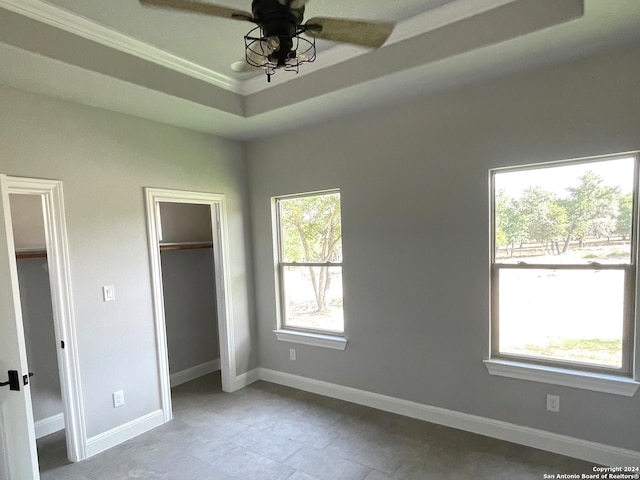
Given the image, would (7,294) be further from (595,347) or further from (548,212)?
(595,347)

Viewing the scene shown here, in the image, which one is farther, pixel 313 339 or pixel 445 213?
pixel 313 339

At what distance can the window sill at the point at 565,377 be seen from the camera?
222 cm

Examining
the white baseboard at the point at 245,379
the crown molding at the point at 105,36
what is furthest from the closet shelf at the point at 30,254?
the white baseboard at the point at 245,379

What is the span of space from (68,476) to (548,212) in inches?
152

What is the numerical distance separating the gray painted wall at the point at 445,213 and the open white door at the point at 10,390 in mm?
2258

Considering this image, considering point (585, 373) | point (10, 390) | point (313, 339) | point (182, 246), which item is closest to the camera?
point (10, 390)

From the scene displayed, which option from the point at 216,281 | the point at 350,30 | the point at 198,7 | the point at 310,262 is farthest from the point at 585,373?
the point at 216,281

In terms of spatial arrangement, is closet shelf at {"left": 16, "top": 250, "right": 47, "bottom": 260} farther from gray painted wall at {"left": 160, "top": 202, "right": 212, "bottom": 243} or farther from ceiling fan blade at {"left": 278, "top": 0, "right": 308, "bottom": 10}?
ceiling fan blade at {"left": 278, "top": 0, "right": 308, "bottom": 10}

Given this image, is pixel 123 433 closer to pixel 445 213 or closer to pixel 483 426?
pixel 483 426

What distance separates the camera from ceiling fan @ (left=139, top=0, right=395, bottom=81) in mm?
1303

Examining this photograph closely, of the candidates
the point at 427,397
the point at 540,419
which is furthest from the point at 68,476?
the point at 540,419

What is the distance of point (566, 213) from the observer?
240 centimetres

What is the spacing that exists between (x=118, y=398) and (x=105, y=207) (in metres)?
1.56

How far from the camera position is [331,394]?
3.46 metres
